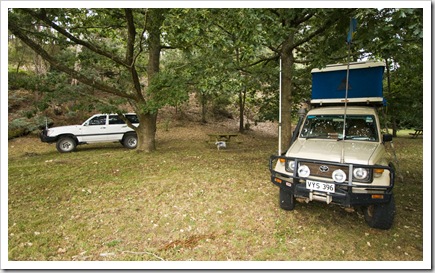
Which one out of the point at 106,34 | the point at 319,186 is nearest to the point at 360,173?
the point at 319,186

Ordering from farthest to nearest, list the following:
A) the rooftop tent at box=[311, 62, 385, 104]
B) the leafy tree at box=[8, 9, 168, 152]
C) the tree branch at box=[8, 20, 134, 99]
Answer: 1. the leafy tree at box=[8, 9, 168, 152]
2. the tree branch at box=[8, 20, 134, 99]
3. the rooftop tent at box=[311, 62, 385, 104]

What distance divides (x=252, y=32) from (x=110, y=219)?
14.1ft

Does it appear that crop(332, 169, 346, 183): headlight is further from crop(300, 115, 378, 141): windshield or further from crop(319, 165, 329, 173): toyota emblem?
crop(300, 115, 378, 141): windshield

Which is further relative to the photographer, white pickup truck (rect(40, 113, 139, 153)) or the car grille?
white pickup truck (rect(40, 113, 139, 153))

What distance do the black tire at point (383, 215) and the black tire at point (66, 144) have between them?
1162 centimetres

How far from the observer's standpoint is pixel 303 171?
3758 millimetres

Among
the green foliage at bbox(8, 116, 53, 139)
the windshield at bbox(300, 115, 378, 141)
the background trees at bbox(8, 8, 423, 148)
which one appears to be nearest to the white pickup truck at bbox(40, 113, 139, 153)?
the background trees at bbox(8, 8, 423, 148)

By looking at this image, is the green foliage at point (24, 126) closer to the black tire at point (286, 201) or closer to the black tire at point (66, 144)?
the black tire at point (66, 144)

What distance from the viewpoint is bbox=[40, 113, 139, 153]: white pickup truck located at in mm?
10680

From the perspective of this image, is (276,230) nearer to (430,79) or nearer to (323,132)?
(323,132)

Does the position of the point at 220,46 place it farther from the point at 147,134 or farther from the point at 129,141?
the point at 129,141

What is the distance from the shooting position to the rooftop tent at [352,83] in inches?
198

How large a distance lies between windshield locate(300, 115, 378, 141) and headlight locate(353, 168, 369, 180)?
1057 millimetres

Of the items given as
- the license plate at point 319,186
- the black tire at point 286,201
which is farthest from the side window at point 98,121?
the license plate at point 319,186
